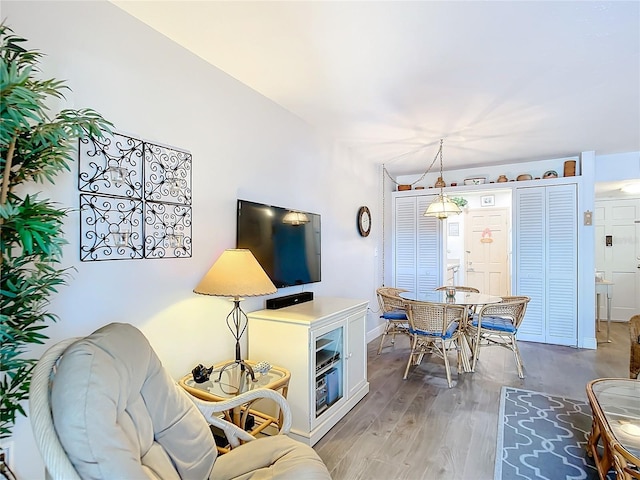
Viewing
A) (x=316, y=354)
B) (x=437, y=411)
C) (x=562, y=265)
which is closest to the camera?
(x=316, y=354)

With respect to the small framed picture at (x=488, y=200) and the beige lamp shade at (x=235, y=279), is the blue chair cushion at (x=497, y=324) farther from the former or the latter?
the small framed picture at (x=488, y=200)

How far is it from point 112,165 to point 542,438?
3.11 m

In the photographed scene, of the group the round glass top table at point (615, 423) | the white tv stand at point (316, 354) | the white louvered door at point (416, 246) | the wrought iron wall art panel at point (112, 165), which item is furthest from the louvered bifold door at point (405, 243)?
the wrought iron wall art panel at point (112, 165)

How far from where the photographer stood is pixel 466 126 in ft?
11.3

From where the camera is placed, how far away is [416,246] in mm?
5426

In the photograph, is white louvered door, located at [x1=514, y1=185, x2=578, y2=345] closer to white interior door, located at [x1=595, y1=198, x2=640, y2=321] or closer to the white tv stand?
white interior door, located at [x1=595, y1=198, x2=640, y2=321]

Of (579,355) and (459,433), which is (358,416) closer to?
(459,433)

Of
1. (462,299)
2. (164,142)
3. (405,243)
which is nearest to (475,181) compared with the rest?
(405,243)

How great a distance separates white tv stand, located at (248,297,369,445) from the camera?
2236 millimetres

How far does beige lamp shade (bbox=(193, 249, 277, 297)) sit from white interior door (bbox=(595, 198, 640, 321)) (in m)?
6.76

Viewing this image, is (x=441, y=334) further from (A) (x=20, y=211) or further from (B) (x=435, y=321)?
(A) (x=20, y=211)

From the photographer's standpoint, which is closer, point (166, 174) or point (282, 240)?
point (166, 174)

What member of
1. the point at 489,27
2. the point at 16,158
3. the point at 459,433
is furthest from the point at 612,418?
the point at 16,158

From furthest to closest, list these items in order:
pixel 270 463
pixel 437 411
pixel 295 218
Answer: pixel 295 218, pixel 437 411, pixel 270 463
